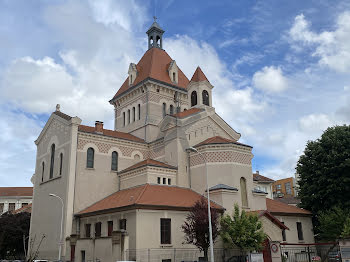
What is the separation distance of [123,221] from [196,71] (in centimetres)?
2103

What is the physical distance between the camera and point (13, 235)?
41344mm

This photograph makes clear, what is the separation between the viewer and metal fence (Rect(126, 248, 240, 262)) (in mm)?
25562

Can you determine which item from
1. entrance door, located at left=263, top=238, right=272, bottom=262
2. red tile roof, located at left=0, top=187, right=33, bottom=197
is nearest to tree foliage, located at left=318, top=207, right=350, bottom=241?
entrance door, located at left=263, top=238, right=272, bottom=262

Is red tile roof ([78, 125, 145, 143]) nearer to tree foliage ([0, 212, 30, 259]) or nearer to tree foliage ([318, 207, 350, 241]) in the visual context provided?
tree foliage ([0, 212, 30, 259])

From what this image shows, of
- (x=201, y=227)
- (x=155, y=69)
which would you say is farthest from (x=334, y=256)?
(x=155, y=69)

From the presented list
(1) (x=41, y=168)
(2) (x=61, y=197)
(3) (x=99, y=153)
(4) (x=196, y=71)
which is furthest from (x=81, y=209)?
(4) (x=196, y=71)

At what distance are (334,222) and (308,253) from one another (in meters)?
3.87

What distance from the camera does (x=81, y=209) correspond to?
3256cm

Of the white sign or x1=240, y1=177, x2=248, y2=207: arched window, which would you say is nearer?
the white sign

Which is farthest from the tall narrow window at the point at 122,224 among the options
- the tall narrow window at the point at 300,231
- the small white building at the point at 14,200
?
the small white building at the point at 14,200

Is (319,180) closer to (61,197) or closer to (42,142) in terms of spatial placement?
(61,197)

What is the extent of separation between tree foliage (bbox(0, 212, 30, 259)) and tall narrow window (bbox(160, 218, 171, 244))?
21889 mm

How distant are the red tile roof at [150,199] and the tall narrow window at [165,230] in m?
1.18

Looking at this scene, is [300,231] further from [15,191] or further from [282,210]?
[15,191]
